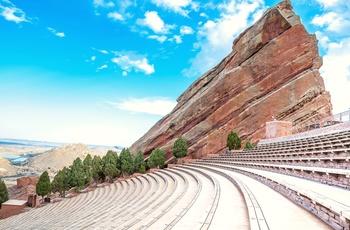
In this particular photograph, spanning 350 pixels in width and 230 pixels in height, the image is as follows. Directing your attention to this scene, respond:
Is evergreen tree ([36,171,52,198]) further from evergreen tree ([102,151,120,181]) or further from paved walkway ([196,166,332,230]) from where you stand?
paved walkway ([196,166,332,230])

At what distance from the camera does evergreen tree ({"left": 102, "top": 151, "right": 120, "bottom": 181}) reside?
3831 cm

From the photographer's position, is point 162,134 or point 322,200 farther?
point 162,134

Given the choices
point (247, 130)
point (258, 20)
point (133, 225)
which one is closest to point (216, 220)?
point (133, 225)

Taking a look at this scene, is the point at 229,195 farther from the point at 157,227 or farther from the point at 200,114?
the point at 200,114

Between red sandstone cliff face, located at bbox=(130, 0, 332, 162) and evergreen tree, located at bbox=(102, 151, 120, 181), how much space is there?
8723mm

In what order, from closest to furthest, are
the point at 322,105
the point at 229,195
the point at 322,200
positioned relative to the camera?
1. the point at 322,200
2. the point at 229,195
3. the point at 322,105

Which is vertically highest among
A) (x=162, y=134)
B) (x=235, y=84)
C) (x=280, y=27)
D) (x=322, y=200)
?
(x=280, y=27)

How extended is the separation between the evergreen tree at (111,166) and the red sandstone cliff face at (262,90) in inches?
343

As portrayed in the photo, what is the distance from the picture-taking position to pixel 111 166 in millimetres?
38688

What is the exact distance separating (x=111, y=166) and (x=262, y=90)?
26615mm

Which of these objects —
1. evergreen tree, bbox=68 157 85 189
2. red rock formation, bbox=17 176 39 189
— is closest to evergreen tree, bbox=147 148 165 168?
evergreen tree, bbox=68 157 85 189

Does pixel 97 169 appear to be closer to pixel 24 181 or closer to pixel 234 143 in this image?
pixel 234 143

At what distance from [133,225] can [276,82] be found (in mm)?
37083

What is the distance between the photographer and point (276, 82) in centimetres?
3825
